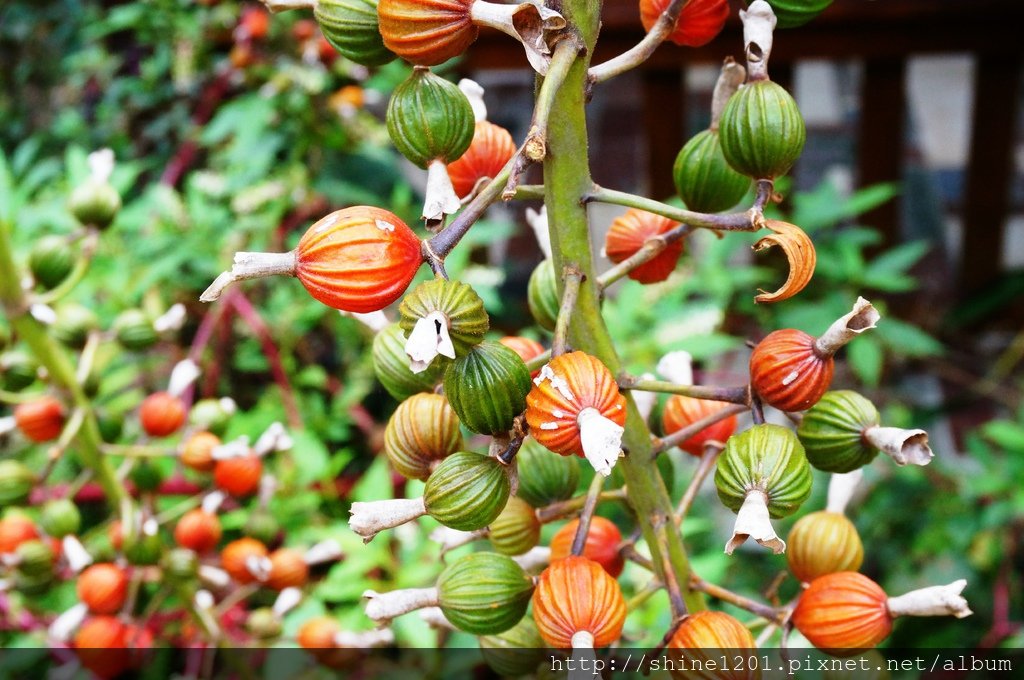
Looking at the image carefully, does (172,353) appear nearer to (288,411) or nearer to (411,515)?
(288,411)

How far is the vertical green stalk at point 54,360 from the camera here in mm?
958

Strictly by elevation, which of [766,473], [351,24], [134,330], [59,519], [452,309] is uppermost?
[351,24]

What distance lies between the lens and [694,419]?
66cm

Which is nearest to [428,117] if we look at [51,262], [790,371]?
[790,371]

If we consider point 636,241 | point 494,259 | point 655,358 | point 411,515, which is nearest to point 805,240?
point 636,241

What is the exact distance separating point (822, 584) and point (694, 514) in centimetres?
107

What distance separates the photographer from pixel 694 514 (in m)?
→ 1.67

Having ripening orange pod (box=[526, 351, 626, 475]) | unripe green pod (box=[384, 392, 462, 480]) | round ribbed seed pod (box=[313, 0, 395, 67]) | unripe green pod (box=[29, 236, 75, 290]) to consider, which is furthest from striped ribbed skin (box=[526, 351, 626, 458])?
unripe green pod (box=[29, 236, 75, 290])

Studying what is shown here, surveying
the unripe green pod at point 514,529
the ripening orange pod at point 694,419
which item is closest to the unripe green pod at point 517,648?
the unripe green pod at point 514,529

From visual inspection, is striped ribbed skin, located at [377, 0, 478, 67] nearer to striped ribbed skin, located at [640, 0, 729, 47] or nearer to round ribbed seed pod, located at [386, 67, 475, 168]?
round ribbed seed pod, located at [386, 67, 475, 168]

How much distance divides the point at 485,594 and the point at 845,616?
0.76 ft

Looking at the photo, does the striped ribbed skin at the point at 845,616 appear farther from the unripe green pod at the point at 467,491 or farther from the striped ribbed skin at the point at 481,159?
the striped ribbed skin at the point at 481,159

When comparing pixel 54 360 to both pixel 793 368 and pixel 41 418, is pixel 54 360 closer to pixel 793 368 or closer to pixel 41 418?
pixel 41 418

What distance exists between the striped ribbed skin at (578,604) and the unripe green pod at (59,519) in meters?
0.69
